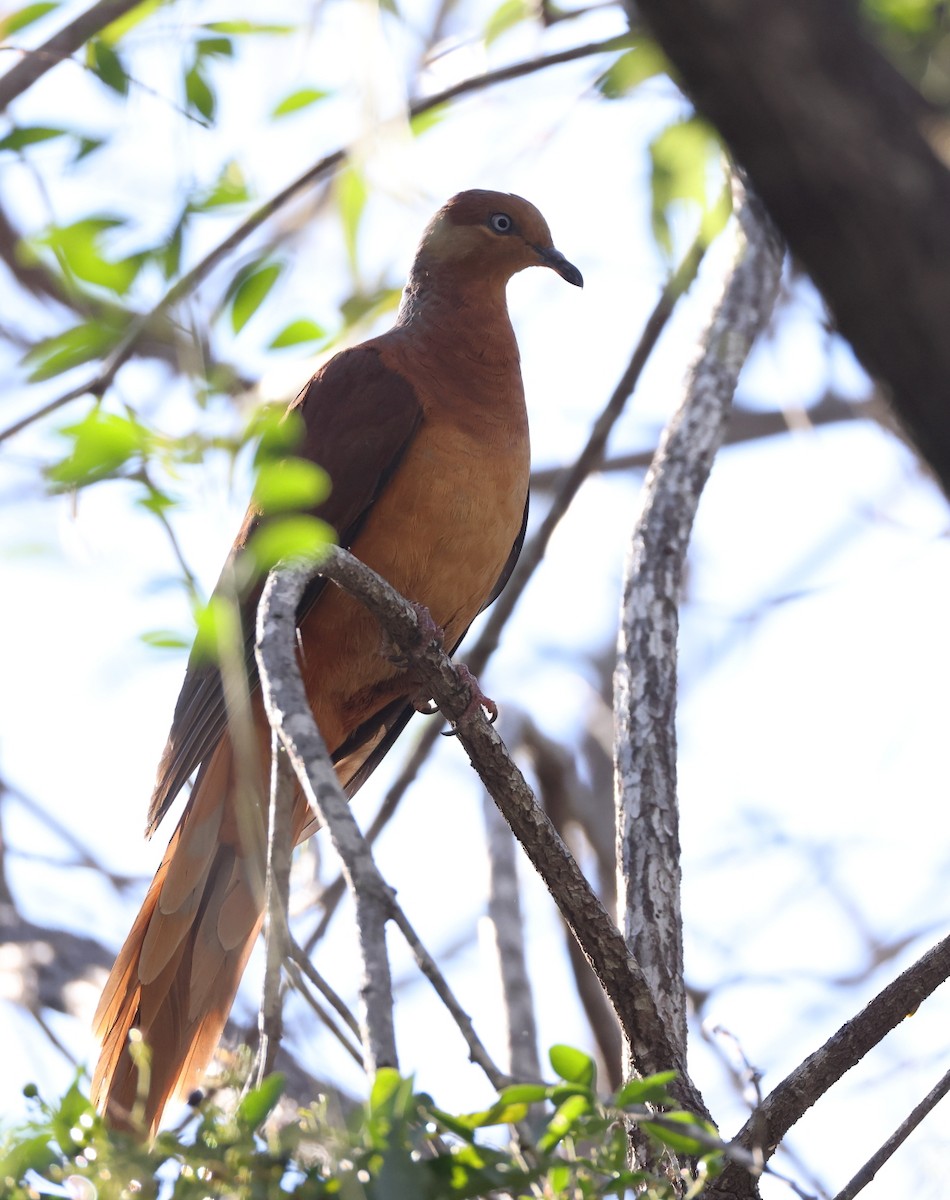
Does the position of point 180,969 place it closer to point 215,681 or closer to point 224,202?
point 215,681

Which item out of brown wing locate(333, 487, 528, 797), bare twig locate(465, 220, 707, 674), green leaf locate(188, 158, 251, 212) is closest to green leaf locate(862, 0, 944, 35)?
bare twig locate(465, 220, 707, 674)

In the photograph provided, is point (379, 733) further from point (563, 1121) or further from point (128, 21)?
point (563, 1121)

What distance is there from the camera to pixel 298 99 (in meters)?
2.39

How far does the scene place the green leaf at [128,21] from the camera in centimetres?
315

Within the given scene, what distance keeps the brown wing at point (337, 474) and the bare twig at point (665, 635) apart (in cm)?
70

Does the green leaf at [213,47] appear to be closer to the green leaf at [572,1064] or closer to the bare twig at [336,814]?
the bare twig at [336,814]

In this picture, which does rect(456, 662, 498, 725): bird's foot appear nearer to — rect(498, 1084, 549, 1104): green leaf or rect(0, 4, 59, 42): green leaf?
rect(498, 1084, 549, 1104): green leaf

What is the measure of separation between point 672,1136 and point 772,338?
352 centimetres

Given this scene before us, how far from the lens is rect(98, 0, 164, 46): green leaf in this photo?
3.15 metres

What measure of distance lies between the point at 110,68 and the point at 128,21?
0.56 meters

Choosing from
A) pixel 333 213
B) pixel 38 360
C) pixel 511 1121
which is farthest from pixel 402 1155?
pixel 333 213

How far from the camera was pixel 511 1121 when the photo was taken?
4.74 ft

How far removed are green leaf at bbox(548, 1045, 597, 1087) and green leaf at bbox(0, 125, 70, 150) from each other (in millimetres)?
1858

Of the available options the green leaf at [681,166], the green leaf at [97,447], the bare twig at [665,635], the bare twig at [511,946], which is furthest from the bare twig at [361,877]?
the green leaf at [681,166]
